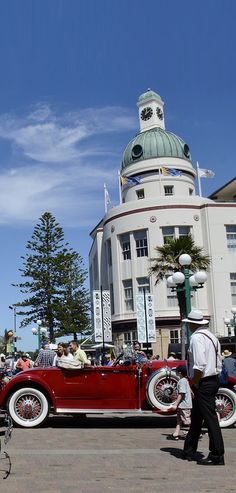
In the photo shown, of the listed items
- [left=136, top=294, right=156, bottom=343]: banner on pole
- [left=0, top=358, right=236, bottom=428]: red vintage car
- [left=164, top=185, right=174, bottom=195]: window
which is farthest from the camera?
[left=164, top=185, right=174, bottom=195]: window

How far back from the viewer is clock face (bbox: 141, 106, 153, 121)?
59753 mm

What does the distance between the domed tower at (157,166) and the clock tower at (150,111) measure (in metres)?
2.97

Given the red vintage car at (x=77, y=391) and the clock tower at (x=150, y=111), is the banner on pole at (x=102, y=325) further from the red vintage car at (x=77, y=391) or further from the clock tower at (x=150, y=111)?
the clock tower at (x=150, y=111)

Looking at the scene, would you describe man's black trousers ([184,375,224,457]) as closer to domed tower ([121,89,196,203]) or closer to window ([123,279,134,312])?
window ([123,279,134,312])

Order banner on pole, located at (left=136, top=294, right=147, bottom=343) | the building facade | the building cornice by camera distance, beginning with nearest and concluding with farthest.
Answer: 1. banner on pole, located at (left=136, top=294, right=147, bottom=343)
2. the building facade
3. the building cornice

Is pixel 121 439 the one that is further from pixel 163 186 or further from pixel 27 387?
pixel 163 186

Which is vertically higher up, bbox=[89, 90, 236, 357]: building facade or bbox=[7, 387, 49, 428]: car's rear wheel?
bbox=[89, 90, 236, 357]: building facade

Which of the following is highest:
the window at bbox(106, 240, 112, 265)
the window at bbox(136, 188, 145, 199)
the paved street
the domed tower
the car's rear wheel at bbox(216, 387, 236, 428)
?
the domed tower

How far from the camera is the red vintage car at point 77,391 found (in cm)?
985

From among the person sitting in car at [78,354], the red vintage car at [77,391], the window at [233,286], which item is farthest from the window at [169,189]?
the red vintage car at [77,391]

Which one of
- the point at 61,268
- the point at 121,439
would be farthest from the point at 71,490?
the point at 61,268

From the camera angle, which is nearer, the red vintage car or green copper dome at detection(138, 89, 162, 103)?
the red vintage car

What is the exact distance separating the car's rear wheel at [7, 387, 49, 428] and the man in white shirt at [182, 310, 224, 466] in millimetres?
3882

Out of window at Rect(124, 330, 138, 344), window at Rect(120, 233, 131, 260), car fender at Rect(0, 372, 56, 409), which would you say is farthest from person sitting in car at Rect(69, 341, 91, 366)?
window at Rect(120, 233, 131, 260)
